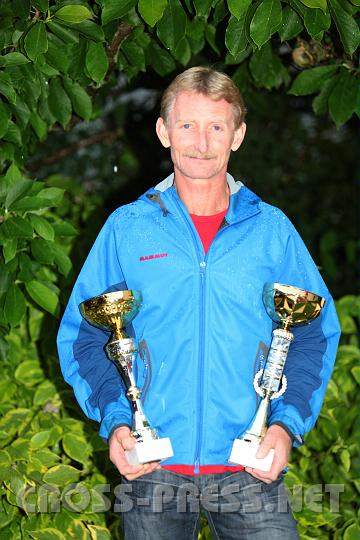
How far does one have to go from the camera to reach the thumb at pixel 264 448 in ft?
6.50

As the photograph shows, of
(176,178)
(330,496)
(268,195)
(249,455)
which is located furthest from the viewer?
(268,195)

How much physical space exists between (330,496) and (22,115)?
1865 millimetres

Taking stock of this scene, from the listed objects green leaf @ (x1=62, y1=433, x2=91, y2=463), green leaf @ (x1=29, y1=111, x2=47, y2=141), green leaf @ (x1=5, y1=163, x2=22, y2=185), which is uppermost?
green leaf @ (x1=29, y1=111, x2=47, y2=141)

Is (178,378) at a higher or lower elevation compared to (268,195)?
higher

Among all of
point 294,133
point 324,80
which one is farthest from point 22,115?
point 294,133

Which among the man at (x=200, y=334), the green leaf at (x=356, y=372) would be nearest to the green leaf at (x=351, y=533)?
the green leaf at (x=356, y=372)

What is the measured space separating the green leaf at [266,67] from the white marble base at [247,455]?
5.62 ft

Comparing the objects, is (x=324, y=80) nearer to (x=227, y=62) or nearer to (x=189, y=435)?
(x=227, y=62)

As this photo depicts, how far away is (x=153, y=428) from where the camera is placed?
2.04 metres

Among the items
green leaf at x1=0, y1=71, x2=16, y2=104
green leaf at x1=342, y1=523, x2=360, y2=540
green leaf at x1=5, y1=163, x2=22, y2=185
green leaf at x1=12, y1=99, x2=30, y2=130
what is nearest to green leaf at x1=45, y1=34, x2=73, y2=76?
green leaf at x1=0, y1=71, x2=16, y2=104

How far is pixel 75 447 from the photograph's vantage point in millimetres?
3184

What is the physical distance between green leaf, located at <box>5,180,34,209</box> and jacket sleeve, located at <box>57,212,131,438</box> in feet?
2.51

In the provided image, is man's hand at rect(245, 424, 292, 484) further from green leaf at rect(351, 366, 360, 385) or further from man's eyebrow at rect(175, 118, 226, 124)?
green leaf at rect(351, 366, 360, 385)

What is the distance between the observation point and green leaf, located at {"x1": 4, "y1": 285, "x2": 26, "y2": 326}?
116 inches
